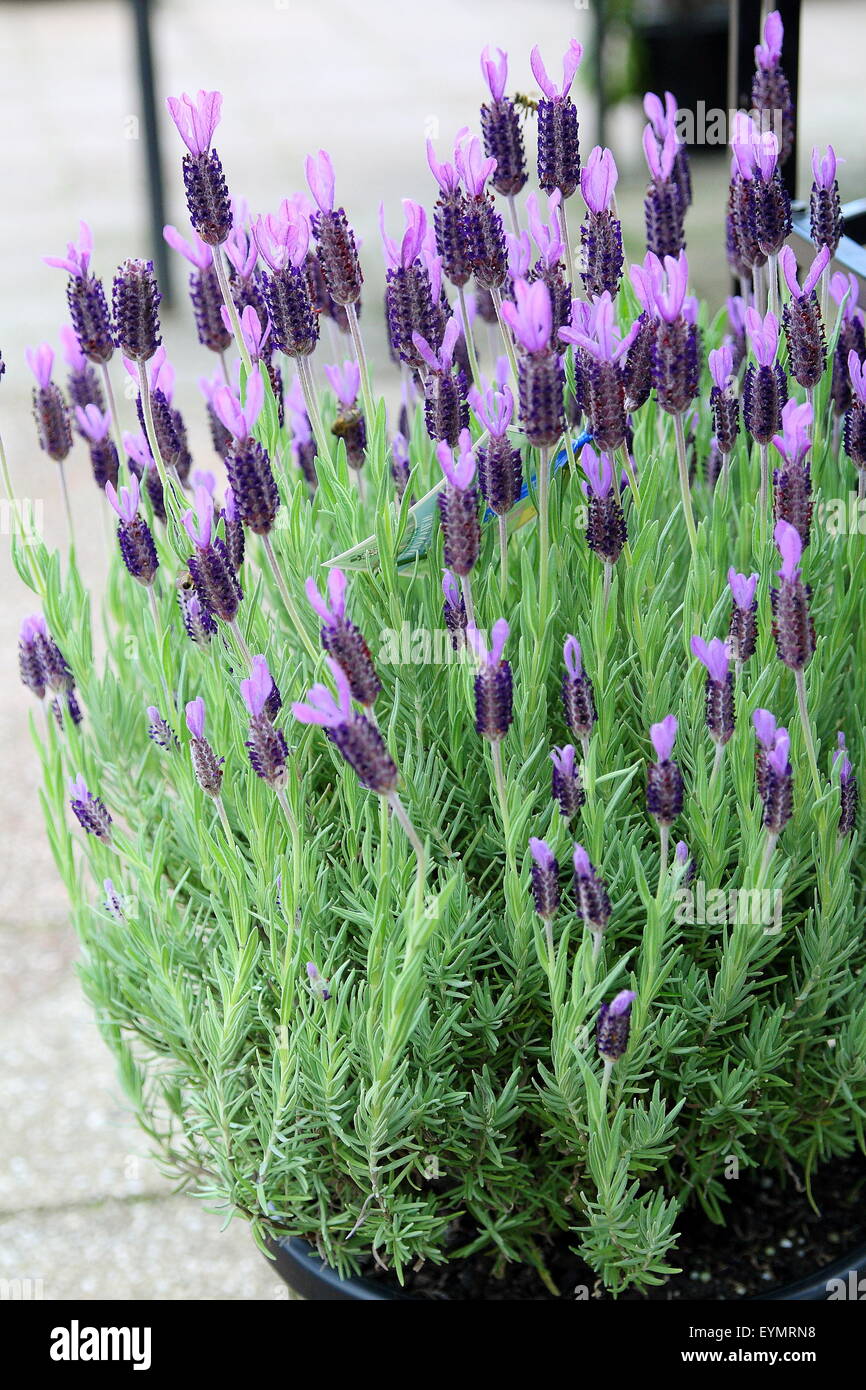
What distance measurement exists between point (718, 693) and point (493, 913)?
0.38 meters

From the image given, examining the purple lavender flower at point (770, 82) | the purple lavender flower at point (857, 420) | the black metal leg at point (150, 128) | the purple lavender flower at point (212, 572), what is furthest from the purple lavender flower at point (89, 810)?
the black metal leg at point (150, 128)

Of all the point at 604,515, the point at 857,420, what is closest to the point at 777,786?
the point at 604,515

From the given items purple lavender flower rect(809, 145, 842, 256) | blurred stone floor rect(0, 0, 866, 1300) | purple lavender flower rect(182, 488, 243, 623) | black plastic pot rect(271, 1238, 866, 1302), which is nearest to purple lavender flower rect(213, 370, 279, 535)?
purple lavender flower rect(182, 488, 243, 623)

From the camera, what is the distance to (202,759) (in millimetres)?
1271

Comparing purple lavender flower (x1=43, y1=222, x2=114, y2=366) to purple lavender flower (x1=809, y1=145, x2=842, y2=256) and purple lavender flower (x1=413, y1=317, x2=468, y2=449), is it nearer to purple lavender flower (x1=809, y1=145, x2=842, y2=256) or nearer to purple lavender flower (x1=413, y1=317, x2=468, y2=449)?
purple lavender flower (x1=413, y1=317, x2=468, y2=449)

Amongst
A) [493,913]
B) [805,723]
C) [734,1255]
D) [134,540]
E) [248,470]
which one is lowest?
[734,1255]

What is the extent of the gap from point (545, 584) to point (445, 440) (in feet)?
0.47

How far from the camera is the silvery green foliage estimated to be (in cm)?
129

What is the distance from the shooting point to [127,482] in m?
1.53

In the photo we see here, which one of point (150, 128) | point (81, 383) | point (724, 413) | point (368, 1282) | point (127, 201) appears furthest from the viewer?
point (127, 201)

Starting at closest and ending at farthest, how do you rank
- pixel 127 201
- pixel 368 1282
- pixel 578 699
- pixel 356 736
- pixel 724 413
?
1. pixel 356 736
2. pixel 578 699
3. pixel 724 413
4. pixel 368 1282
5. pixel 127 201

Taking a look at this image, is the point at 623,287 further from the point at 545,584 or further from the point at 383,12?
the point at 383,12

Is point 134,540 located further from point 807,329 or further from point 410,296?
point 807,329
